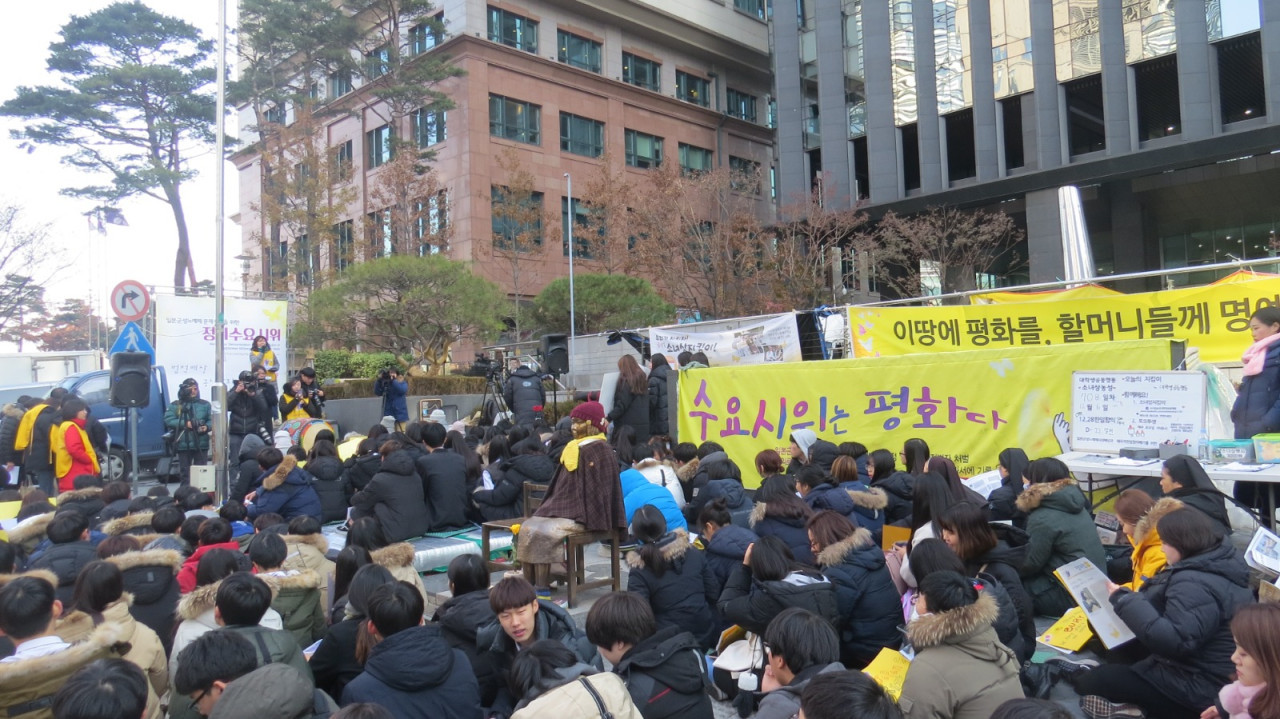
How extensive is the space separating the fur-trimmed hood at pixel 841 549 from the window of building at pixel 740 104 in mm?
38766

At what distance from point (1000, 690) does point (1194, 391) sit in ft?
16.4

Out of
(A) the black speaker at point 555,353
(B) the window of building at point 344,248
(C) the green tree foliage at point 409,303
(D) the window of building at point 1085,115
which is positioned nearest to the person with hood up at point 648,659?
(A) the black speaker at point 555,353

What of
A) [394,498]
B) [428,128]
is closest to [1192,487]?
[394,498]

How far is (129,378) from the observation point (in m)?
10.8

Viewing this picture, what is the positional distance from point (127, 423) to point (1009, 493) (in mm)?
13271

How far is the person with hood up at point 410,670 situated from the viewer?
3.43 metres

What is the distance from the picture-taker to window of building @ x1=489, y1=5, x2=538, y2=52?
32.2 m

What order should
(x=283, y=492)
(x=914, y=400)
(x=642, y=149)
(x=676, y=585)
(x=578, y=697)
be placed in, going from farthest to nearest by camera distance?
1. (x=642, y=149)
2. (x=914, y=400)
3. (x=283, y=492)
4. (x=676, y=585)
5. (x=578, y=697)

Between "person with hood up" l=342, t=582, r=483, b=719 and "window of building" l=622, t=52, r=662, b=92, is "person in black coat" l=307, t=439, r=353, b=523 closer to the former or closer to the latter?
"person with hood up" l=342, t=582, r=483, b=719

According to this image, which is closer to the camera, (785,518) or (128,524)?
(785,518)

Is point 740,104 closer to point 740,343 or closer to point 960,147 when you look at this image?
point 960,147

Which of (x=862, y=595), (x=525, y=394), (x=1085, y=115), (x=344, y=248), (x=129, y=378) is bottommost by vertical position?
(x=862, y=595)

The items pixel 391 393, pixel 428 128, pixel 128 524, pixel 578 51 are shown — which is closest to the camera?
pixel 128 524

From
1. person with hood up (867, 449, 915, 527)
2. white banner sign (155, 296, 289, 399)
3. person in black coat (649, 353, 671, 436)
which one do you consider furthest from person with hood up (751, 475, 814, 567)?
white banner sign (155, 296, 289, 399)
